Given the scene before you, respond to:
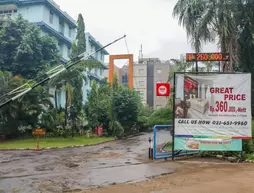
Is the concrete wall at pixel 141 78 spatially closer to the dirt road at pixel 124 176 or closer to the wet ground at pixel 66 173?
the wet ground at pixel 66 173

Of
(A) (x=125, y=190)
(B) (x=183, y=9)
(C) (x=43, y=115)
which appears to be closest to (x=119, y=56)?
(C) (x=43, y=115)

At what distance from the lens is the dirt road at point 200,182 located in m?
7.16

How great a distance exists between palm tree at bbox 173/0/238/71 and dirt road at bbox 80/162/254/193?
30.5 feet

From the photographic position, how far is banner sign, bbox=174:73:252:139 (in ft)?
39.5

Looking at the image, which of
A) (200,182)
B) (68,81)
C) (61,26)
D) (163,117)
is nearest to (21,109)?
(68,81)

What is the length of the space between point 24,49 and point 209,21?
1893cm

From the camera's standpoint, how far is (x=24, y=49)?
97.9 feet

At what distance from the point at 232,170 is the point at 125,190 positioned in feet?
13.9

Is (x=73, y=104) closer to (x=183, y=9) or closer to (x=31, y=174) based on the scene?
(x=183, y=9)

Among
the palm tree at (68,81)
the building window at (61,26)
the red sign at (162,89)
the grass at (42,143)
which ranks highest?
the building window at (61,26)

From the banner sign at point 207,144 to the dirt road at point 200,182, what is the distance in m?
1.95

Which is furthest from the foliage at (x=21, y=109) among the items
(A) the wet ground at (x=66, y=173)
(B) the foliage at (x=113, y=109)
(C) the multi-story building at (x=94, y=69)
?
(C) the multi-story building at (x=94, y=69)

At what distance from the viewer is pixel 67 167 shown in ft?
35.9

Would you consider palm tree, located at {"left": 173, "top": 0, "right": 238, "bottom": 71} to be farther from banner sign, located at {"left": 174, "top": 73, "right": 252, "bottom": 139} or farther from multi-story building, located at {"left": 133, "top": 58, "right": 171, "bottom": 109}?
multi-story building, located at {"left": 133, "top": 58, "right": 171, "bottom": 109}
